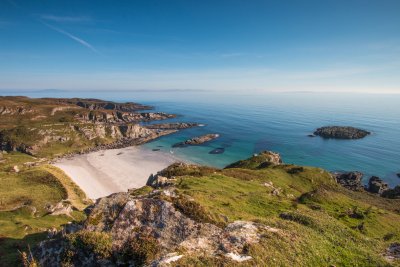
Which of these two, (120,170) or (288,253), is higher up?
(288,253)

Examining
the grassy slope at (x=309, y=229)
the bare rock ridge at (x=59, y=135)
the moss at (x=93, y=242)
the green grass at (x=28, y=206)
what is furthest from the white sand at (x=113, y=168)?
the moss at (x=93, y=242)

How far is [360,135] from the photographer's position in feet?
618

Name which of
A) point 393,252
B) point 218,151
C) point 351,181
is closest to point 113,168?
point 218,151

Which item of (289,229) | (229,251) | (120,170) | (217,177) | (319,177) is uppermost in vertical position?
(229,251)

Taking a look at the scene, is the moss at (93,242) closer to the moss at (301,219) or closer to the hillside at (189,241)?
the hillside at (189,241)

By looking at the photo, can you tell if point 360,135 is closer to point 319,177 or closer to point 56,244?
point 319,177

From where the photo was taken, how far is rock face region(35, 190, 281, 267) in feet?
45.0

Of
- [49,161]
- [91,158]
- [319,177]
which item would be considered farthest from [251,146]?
[49,161]

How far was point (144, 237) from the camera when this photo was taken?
14.6 m

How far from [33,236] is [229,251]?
30603 millimetres

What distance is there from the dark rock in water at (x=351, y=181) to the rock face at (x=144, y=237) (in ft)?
309

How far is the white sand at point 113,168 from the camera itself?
9339 cm

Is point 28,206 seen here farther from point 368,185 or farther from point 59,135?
point 59,135

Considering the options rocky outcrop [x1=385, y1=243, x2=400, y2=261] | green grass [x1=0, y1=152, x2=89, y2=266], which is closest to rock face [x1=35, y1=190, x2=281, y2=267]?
green grass [x1=0, y1=152, x2=89, y2=266]
